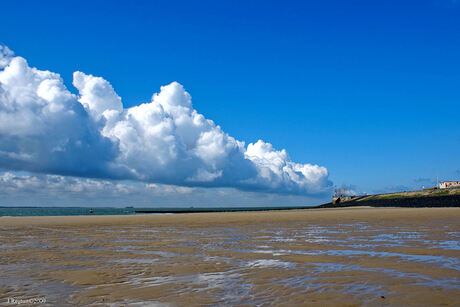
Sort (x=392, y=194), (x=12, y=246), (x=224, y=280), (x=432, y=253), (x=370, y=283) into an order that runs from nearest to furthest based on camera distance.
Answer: (x=370, y=283) < (x=224, y=280) < (x=432, y=253) < (x=12, y=246) < (x=392, y=194)

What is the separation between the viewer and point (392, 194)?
4547 inches

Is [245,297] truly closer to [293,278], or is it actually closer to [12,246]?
[293,278]

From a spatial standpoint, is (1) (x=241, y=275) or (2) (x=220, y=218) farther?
(2) (x=220, y=218)

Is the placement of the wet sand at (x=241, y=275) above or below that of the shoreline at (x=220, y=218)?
above

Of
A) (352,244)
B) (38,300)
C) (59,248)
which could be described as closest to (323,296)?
(38,300)

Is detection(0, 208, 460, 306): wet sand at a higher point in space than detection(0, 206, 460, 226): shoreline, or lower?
higher

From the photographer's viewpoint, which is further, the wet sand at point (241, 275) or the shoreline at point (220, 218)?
the shoreline at point (220, 218)

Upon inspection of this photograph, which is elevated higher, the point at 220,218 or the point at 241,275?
the point at 241,275

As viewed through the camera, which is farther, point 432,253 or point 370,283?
point 432,253

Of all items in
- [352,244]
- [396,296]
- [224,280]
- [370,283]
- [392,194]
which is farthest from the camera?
[392,194]

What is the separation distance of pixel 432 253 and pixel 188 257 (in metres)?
7.78

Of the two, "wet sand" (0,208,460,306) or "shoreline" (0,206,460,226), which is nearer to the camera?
"wet sand" (0,208,460,306)

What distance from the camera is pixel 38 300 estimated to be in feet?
20.4

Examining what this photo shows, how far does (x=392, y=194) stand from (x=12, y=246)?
397 ft
